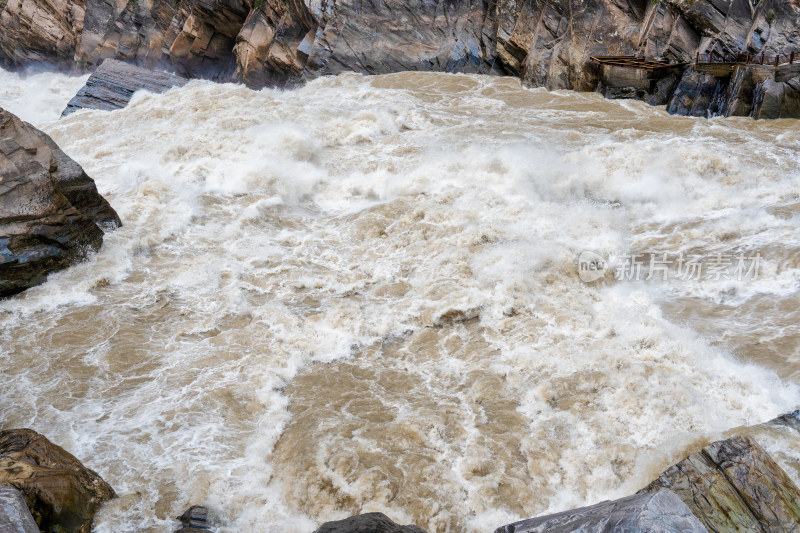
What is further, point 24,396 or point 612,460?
point 24,396

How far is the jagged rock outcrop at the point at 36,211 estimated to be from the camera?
925cm

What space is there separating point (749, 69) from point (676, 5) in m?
3.42

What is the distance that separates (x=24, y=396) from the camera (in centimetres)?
723

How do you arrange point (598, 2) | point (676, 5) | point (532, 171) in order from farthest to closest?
1. point (598, 2)
2. point (676, 5)
3. point (532, 171)

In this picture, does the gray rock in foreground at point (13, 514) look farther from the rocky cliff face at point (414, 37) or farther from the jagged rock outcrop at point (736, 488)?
the rocky cliff face at point (414, 37)

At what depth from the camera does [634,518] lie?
3.55 m

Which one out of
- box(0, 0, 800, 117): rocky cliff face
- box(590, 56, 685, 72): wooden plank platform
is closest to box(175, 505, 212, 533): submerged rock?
box(0, 0, 800, 117): rocky cliff face

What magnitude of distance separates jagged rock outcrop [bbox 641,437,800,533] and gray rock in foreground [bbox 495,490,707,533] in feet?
3.74

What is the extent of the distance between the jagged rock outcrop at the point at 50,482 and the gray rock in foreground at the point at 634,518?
145 inches

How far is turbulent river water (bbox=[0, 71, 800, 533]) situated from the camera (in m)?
6.14

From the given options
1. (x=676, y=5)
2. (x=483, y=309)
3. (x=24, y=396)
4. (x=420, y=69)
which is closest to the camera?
(x=24, y=396)

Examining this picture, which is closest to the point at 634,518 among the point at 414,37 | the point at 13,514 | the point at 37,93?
the point at 13,514

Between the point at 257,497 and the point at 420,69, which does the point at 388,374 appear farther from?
the point at 420,69

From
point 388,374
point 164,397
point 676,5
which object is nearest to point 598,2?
point 676,5
